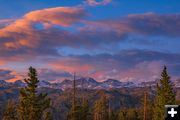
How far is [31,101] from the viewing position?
69062mm

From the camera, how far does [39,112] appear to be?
70.1m

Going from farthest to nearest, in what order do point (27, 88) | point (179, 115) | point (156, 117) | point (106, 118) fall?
point (106, 118)
point (156, 117)
point (27, 88)
point (179, 115)

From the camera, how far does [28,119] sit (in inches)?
2766

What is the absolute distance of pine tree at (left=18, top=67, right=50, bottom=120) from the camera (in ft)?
223

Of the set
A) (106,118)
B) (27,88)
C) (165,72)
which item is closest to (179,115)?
(27,88)

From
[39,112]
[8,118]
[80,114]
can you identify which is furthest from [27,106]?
[80,114]

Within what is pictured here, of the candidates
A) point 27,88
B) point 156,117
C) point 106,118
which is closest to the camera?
point 27,88

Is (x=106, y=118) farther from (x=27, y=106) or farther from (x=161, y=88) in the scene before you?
(x=27, y=106)

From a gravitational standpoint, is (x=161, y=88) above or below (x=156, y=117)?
above

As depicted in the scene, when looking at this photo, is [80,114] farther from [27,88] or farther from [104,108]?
[104,108]

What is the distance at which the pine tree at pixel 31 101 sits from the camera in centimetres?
6794

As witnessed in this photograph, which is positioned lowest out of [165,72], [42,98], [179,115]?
[179,115]

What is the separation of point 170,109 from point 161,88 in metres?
74.9

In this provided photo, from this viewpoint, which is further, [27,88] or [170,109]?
[27,88]
